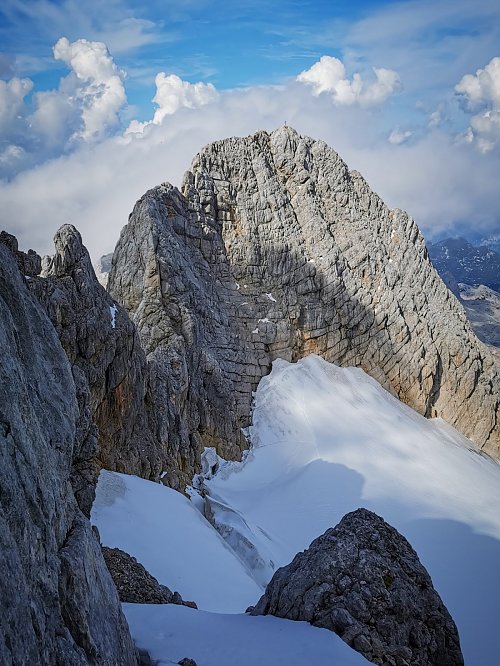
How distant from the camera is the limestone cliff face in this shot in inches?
1743

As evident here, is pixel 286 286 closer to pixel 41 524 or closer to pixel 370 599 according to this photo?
pixel 370 599

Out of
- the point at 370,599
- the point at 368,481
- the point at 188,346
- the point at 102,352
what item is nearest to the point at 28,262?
the point at 102,352

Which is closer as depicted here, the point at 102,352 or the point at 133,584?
the point at 133,584

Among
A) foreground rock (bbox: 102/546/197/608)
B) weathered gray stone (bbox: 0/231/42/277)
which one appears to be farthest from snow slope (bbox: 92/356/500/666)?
weathered gray stone (bbox: 0/231/42/277)

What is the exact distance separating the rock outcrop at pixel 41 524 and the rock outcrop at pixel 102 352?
12.2 metres

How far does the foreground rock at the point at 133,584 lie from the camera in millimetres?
13922

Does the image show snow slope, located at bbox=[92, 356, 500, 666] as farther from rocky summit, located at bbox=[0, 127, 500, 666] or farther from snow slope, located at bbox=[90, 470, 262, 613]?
rocky summit, located at bbox=[0, 127, 500, 666]

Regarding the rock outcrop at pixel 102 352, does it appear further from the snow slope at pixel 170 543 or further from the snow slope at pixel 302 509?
the snow slope at pixel 302 509

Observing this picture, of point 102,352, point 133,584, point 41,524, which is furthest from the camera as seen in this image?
point 102,352

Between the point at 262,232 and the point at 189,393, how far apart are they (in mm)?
22627

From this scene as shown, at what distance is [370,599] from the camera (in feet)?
38.5

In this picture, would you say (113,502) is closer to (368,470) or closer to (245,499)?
(245,499)

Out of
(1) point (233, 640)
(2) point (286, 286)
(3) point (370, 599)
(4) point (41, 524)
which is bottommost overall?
(1) point (233, 640)

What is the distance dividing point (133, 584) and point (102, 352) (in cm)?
1265
